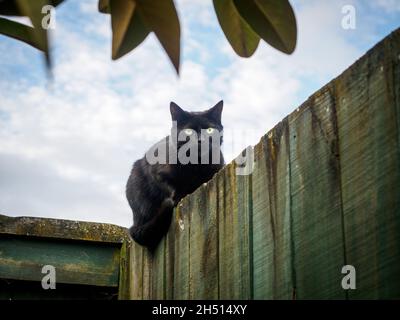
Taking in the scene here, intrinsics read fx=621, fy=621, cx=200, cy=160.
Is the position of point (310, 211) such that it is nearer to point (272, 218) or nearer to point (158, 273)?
point (272, 218)

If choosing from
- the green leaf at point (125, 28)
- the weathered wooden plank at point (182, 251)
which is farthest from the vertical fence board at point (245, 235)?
the green leaf at point (125, 28)

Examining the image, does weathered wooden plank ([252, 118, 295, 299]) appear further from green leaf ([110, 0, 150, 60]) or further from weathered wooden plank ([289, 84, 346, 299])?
green leaf ([110, 0, 150, 60])

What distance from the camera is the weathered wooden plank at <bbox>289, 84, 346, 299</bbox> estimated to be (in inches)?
58.1

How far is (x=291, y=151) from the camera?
1777mm

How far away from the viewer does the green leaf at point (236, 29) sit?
0.70 m

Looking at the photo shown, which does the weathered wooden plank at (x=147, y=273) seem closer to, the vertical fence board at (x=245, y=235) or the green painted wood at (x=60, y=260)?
the green painted wood at (x=60, y=260)

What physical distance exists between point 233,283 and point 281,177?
43 centimetres

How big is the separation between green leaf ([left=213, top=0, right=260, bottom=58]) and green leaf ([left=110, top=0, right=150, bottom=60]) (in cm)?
10

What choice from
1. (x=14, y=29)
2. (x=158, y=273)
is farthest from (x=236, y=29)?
(x=158, y=273)

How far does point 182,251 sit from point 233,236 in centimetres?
50

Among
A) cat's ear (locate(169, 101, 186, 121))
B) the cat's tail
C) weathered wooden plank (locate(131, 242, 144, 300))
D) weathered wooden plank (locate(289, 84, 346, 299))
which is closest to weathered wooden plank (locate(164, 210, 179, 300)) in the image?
the cat's tail

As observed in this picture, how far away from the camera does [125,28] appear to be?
2.00 ft

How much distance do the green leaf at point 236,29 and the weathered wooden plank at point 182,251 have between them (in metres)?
1.75
